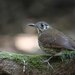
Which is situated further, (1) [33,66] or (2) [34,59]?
(2) [34,59]

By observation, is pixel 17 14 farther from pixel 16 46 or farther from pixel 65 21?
pixel 16 46

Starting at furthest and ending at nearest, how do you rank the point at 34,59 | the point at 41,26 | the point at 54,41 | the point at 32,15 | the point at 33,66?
the point at 32,15, the point at 41,26, the point at 54,41, the point at 34,59, the point at 33,66

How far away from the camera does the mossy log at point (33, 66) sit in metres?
4.71

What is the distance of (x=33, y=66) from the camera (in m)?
4.73

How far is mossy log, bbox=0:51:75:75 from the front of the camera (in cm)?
471

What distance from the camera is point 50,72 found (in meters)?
4.72

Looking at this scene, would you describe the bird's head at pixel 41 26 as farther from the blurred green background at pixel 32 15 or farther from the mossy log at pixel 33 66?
the blurred green background at pixel 32 15

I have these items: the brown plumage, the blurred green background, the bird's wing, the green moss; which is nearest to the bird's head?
the brown plumage

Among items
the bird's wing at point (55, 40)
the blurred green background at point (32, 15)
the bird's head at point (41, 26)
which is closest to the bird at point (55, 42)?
the bird's wing at point (55, 40)

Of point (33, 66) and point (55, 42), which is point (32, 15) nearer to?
point (55, 42)

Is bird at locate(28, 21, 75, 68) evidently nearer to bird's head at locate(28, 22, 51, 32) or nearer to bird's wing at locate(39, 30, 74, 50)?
bird's wing at locate(39, 30, 74, 50)

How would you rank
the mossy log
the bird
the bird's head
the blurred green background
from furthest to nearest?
1. the blurred green background
2. the bird's head
3. the bird
4. the mossy log

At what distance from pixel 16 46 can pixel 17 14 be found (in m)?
3.17

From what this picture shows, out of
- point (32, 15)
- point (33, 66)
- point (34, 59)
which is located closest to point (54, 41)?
point (34, 59)
